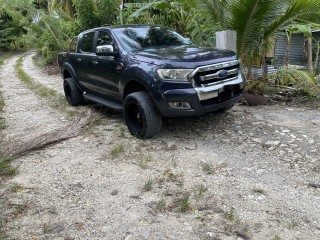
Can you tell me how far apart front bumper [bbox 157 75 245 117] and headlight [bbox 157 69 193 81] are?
165 mm

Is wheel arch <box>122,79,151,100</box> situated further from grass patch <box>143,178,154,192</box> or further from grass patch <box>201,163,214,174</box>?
grass patch <box>143,178,154,192</box>

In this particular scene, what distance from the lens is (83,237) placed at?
2.80 m

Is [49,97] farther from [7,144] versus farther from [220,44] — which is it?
[220,44]

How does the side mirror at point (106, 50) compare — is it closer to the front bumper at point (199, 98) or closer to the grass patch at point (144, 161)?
the front bumper at point (199, 98)

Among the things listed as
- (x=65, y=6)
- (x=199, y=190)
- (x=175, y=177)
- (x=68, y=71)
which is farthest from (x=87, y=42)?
(x=65, y=6)

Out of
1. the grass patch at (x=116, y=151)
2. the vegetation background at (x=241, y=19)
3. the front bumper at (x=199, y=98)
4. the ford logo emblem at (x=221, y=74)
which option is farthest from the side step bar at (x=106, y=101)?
the vegetation background at (x=241, y=19)

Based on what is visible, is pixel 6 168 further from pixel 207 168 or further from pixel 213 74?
pixel 213 74

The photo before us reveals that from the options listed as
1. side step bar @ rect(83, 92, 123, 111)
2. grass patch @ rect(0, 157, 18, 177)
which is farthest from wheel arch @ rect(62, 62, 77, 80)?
grass patch @ rect(0, 157, 18, 177)

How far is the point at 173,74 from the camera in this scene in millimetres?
4332

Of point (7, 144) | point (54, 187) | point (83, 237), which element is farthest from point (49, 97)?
point (83, 237)

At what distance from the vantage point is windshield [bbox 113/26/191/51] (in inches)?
208

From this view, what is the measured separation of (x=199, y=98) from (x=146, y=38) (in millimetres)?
1767

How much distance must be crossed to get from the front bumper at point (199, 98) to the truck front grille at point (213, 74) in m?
0.06

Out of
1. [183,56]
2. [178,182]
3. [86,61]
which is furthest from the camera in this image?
[86,61]
